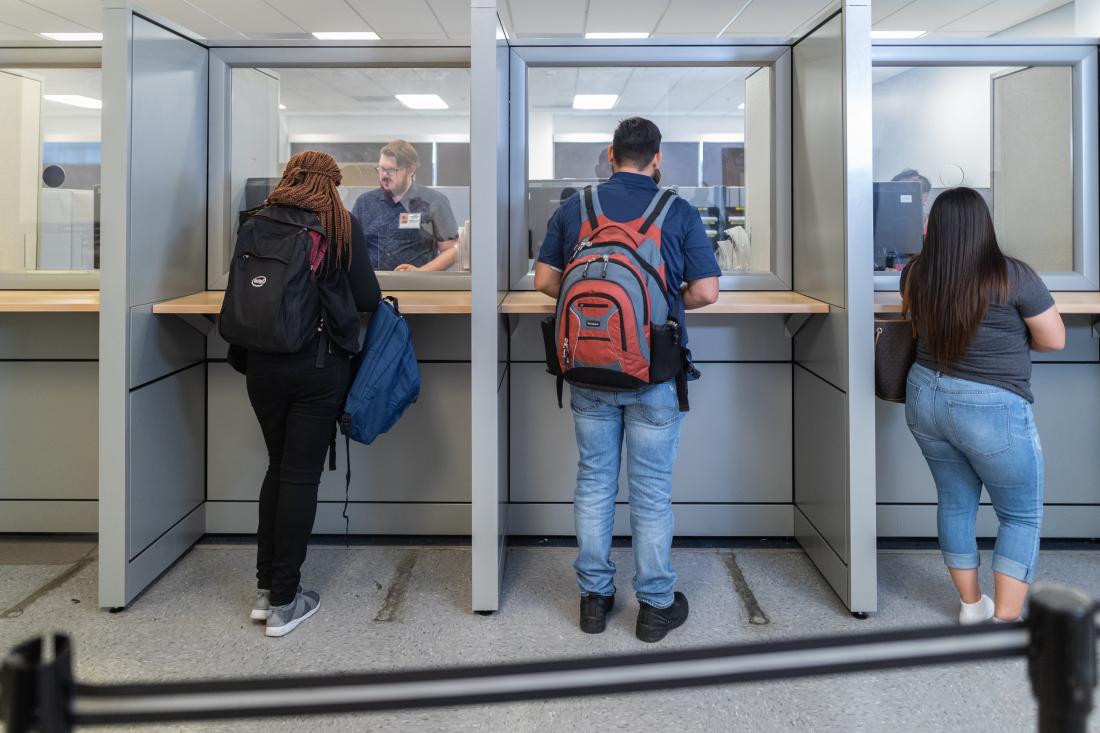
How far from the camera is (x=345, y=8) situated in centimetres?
→ 616

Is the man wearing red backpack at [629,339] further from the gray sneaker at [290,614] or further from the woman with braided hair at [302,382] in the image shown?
the gray sneaker at [290,614]

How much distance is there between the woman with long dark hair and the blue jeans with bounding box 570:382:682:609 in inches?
28.0

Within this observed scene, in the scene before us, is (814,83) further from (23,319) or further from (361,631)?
(23,319)

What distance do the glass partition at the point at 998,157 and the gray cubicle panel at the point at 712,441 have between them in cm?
54

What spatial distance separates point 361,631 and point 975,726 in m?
1.54

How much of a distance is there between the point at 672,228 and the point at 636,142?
245 millimetres

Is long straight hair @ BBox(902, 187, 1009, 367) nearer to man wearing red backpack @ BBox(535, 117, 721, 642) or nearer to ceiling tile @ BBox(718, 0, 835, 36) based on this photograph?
man wearing red backpack @ BBox(535, 117, 721, 642)

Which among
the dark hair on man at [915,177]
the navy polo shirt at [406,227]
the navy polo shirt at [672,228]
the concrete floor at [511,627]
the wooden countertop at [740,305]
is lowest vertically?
the concrete floor at [511,627]

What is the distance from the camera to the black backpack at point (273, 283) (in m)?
2.15

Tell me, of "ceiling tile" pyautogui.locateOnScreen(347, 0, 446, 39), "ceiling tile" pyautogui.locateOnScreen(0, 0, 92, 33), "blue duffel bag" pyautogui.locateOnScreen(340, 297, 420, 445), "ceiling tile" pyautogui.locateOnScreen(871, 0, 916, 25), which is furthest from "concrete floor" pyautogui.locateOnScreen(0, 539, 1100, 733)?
"ceiling tile" pyautogui.locateOnScreen(0, 0, 92, 33)

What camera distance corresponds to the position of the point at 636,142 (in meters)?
2.19

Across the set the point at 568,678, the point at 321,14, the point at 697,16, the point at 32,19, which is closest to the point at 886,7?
the point at 697,16

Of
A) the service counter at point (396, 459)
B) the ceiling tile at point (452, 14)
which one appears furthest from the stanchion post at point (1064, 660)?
the ceiling tile at point (452, 14)

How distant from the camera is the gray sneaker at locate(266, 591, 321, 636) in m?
2.28
